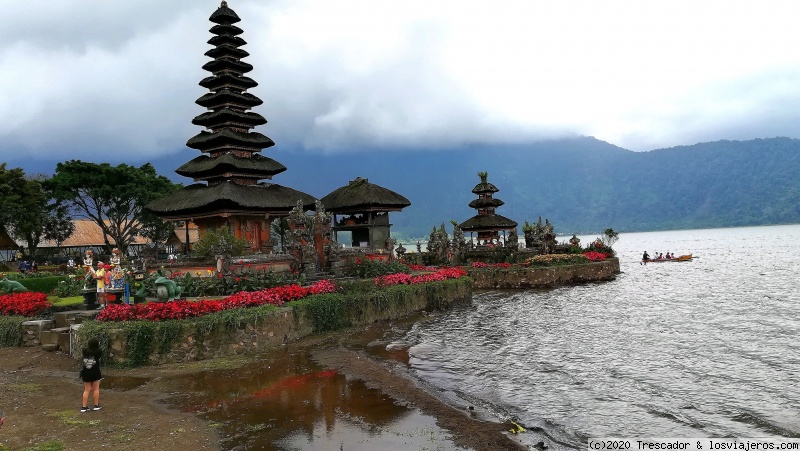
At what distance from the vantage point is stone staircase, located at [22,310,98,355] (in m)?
17.6

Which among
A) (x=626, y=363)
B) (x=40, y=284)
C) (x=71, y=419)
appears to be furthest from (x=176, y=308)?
(x=40, y=284)

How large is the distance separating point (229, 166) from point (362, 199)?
9.38 metres

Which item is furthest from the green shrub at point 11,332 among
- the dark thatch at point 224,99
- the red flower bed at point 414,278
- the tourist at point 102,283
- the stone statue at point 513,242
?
the stone statue at point 513,242

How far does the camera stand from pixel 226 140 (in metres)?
35.9

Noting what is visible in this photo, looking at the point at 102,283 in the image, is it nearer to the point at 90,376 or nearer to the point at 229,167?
the point at 90,376

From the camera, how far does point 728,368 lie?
15.8 metres

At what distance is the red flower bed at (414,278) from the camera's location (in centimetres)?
2605

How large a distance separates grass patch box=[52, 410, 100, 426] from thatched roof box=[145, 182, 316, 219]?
70.3 feet

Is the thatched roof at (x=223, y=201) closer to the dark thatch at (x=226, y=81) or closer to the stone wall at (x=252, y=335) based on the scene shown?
the dark thatch at (x=226, y=81)

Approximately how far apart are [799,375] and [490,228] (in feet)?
127

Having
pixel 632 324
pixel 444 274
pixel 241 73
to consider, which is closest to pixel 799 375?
pixel 632 324

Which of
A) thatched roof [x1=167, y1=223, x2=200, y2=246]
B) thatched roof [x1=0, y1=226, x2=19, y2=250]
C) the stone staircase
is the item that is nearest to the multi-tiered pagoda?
the stone staircase

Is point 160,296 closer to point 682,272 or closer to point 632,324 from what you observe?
point 632,324

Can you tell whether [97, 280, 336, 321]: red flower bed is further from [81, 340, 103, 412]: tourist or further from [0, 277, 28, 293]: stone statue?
[0, 277, 28, 293]: stone statue
